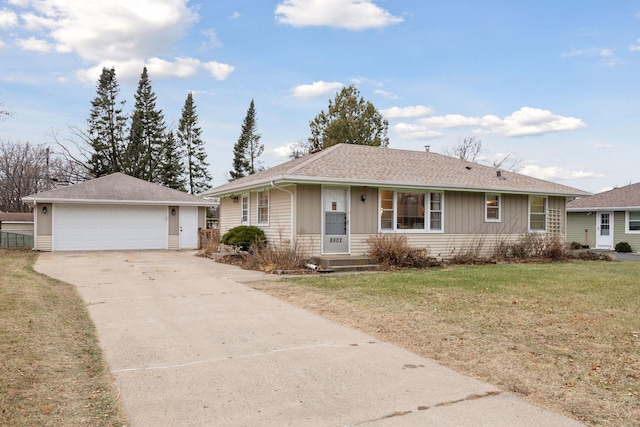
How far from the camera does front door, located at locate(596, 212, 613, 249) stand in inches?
997

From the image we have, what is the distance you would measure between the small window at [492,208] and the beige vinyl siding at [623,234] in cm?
1168

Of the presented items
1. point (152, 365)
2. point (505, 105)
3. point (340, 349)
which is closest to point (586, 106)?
point (505, 105)

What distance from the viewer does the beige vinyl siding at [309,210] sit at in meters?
13.9

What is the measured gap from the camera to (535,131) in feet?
119

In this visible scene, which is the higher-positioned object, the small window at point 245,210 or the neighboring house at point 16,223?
the small window at point 245,210

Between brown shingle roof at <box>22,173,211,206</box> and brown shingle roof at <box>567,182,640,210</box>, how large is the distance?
20.8 m

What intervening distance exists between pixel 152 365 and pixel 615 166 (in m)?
29.2

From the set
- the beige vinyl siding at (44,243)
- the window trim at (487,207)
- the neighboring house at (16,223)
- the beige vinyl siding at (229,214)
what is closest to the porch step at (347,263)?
the window trim at (487,207)

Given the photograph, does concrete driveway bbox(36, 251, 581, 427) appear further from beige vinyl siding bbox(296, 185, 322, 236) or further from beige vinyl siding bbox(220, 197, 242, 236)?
beige vinyl siding bbox(220, 197, 242, 236)

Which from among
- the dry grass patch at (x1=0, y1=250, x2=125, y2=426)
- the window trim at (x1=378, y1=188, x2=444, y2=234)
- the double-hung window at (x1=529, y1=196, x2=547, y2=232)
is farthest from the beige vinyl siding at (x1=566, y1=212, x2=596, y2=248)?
the dry grass patch at (x1=0, y1=250, x2=125, y2=426)

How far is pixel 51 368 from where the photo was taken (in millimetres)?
4477

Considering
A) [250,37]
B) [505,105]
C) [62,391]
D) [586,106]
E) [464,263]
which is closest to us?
[62,391]

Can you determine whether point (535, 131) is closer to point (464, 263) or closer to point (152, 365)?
point (464, 263)

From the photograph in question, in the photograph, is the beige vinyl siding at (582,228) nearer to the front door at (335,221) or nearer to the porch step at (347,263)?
the front door at (335,221)
